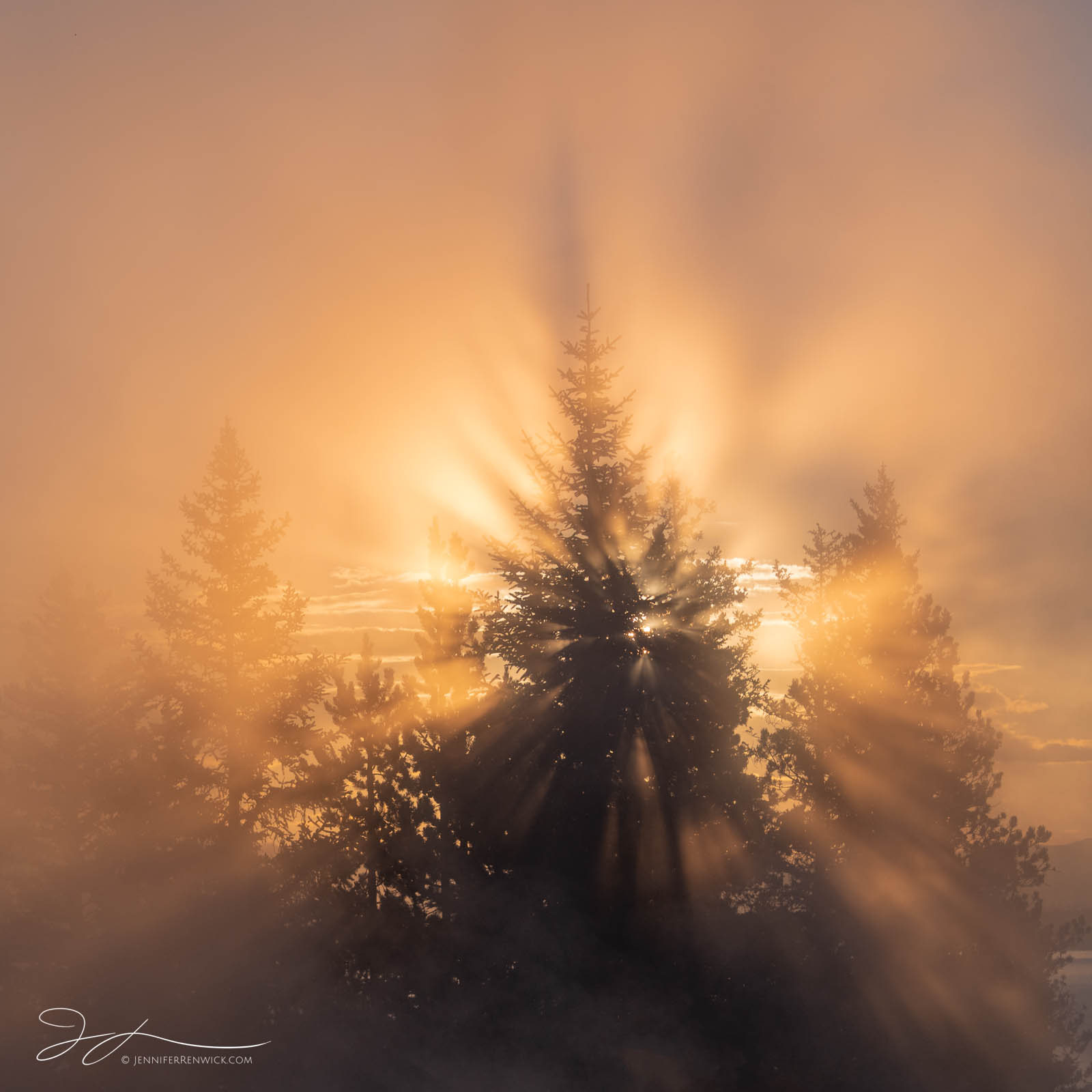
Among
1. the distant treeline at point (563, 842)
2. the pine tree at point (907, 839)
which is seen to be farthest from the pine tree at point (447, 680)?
the pine tree at point (907, 839)

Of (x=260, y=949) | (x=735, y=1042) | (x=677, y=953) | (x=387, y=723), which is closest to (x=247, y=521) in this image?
(x=387, y=723)

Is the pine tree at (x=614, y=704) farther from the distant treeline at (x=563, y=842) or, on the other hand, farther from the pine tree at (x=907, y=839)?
the pine tree at (x=907, y=839)


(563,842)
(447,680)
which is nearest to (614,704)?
(563,842)

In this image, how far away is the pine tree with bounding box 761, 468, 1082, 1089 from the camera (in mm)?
18812

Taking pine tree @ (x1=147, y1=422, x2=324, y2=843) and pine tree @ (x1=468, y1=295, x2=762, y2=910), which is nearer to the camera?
pine tree @ (x1=468, y1=295, x2=762, y2=910)

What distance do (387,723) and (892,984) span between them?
1432 cm

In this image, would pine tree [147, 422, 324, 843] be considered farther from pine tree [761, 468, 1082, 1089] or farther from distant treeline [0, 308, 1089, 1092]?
pine tree [761, 468, 1082, 1089]

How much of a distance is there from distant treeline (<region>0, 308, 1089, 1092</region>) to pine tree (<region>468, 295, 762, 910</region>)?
81mm

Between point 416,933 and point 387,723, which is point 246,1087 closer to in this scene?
point 416,933

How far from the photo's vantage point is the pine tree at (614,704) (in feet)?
57.5

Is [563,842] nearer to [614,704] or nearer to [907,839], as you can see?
[614,704]

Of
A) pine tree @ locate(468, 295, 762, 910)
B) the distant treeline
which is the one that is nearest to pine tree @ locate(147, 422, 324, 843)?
the distant treeline

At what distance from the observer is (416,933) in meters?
19.2

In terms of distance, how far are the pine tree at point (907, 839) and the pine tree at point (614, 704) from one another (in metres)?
4.10
